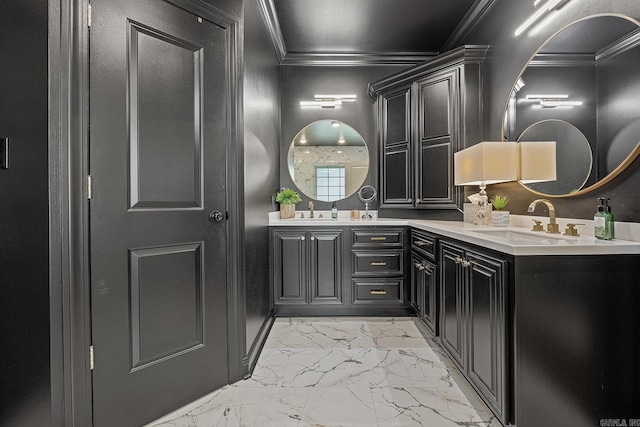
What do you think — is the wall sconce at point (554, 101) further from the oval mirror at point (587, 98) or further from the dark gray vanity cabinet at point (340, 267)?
the dark gray vanity cabinet at point (340, 267)

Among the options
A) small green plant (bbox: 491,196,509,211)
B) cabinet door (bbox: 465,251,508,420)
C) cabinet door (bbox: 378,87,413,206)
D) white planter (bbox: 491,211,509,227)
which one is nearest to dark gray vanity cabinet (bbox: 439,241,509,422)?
cabinet door (bbox: 465,251,508,420)

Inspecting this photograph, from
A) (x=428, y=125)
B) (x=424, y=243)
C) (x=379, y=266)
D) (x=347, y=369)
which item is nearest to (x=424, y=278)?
(x=424, y=243)

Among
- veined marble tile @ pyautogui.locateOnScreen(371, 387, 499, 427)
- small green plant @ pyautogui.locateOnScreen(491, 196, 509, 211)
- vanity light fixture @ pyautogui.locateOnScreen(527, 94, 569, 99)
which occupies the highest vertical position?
vanity light fixture @ pyautogui.locateOnScreen(527, 94, 569, 99)

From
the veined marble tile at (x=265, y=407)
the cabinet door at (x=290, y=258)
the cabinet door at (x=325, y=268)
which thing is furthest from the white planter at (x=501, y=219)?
the veined marble tile at (x=265, y=407)

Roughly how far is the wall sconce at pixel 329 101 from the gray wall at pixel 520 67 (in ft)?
4.32

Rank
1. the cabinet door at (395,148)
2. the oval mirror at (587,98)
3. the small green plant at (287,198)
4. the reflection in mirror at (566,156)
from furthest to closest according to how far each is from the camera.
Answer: the small green plant at (287,198) → the cabinet door at (395,148) → the reflection in mirror at (566,156) → the oval mirror at (587,98)

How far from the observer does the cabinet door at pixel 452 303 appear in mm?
1812

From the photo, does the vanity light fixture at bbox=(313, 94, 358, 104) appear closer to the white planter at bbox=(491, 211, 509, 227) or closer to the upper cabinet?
the upper cabinet

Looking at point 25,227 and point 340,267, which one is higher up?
point 25,227

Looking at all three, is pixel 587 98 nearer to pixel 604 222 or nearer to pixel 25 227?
pixel 604 222

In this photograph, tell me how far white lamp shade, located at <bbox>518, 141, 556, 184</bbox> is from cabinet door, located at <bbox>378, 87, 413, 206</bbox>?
111 cm

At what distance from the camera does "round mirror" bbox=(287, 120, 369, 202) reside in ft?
11.9

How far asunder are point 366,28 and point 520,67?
1.49 meters

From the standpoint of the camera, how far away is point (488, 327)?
1480mm
